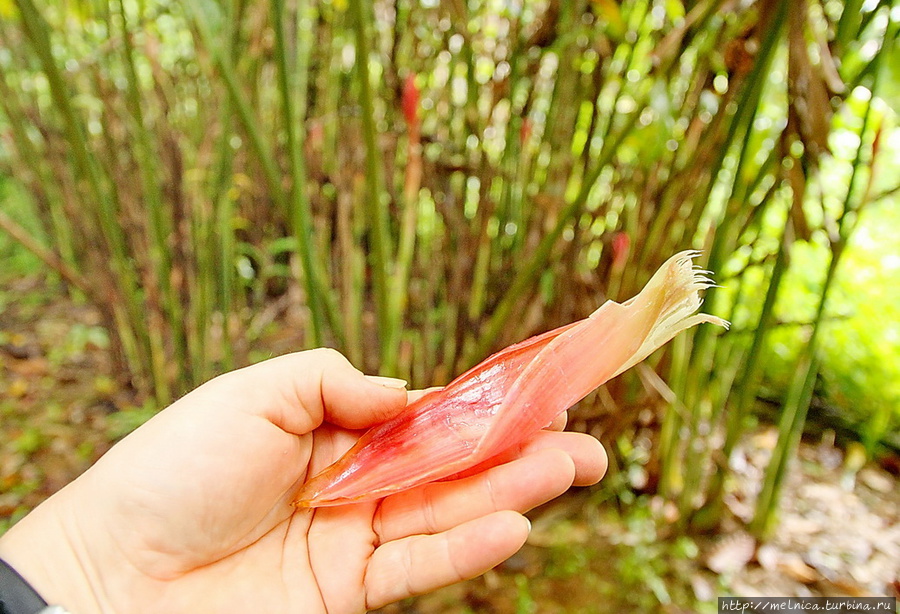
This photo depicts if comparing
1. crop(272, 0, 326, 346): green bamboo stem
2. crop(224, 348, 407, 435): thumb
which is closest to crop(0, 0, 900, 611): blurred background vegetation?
crop(272, 0, 326, 346): green bamboo stem

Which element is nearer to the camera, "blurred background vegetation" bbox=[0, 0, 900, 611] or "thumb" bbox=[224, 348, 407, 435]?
"thumb" bbox=[224, 348, 407, 435]

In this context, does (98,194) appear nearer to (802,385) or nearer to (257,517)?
(257,517)

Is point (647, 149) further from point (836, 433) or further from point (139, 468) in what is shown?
point (836, 433)

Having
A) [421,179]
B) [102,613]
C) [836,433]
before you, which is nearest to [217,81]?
[421,179]

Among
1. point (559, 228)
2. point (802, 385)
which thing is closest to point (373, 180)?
point (559, 228)

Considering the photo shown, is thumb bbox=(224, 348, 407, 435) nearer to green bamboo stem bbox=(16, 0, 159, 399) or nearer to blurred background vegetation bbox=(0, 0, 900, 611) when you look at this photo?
blurred background vegetation bbox=(0, 0, 900, 611)

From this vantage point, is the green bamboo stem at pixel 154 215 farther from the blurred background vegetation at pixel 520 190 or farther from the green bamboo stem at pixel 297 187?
the green bamboo stem at pixel 297 187

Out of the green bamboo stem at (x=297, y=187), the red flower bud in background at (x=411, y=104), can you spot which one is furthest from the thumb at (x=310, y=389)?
the red flower bud in background at (x=411, y=104)
